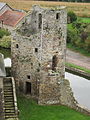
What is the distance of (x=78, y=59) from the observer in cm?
5241

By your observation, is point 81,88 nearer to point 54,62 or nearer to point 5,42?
point 54,62

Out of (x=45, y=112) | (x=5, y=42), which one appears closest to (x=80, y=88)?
(x=45, y=112)

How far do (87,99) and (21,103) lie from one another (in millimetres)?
8089

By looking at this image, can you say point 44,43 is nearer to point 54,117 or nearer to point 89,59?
point 54,117

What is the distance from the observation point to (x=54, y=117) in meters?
28.1

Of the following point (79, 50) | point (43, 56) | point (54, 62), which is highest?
point (43, 56)

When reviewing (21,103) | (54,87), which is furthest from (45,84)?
(21,103)

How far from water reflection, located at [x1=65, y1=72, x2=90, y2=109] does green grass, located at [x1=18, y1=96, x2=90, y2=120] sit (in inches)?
170

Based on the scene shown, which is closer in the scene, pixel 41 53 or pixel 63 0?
pixel 41 53

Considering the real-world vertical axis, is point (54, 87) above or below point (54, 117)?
above

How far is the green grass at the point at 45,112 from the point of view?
1104 inches

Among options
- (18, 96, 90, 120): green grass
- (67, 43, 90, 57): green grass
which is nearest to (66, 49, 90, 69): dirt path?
(67, 43, 90, 57): green grass

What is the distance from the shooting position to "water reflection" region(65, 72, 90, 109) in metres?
34.4

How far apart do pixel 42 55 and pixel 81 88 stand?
10.4 m
